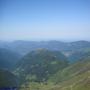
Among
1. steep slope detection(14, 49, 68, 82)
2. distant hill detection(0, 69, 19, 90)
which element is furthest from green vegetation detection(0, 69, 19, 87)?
steep slope detection(14, 49, 68, 82)

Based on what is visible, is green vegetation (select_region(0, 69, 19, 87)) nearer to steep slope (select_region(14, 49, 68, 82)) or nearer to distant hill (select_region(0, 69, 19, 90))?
distant hill (select_region(0, 69, 19, 90))

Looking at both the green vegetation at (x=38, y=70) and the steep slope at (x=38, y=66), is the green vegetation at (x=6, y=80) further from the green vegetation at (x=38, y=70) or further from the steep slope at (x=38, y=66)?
the steep slope at (x=38, y=66)

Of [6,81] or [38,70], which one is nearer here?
[6,81]

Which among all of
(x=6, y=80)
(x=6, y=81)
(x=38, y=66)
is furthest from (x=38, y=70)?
(x=6, y=81)

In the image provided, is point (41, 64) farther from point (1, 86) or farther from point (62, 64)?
point (1, 86)

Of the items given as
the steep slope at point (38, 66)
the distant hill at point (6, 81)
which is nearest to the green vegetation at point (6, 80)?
the distant hill at point (6, 81)

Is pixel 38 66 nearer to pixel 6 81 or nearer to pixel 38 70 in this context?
pixel 38 70

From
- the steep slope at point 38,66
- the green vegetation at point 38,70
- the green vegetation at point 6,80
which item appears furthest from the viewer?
the steep slope at point 38,66

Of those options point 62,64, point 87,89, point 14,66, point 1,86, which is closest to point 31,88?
point 1,86
